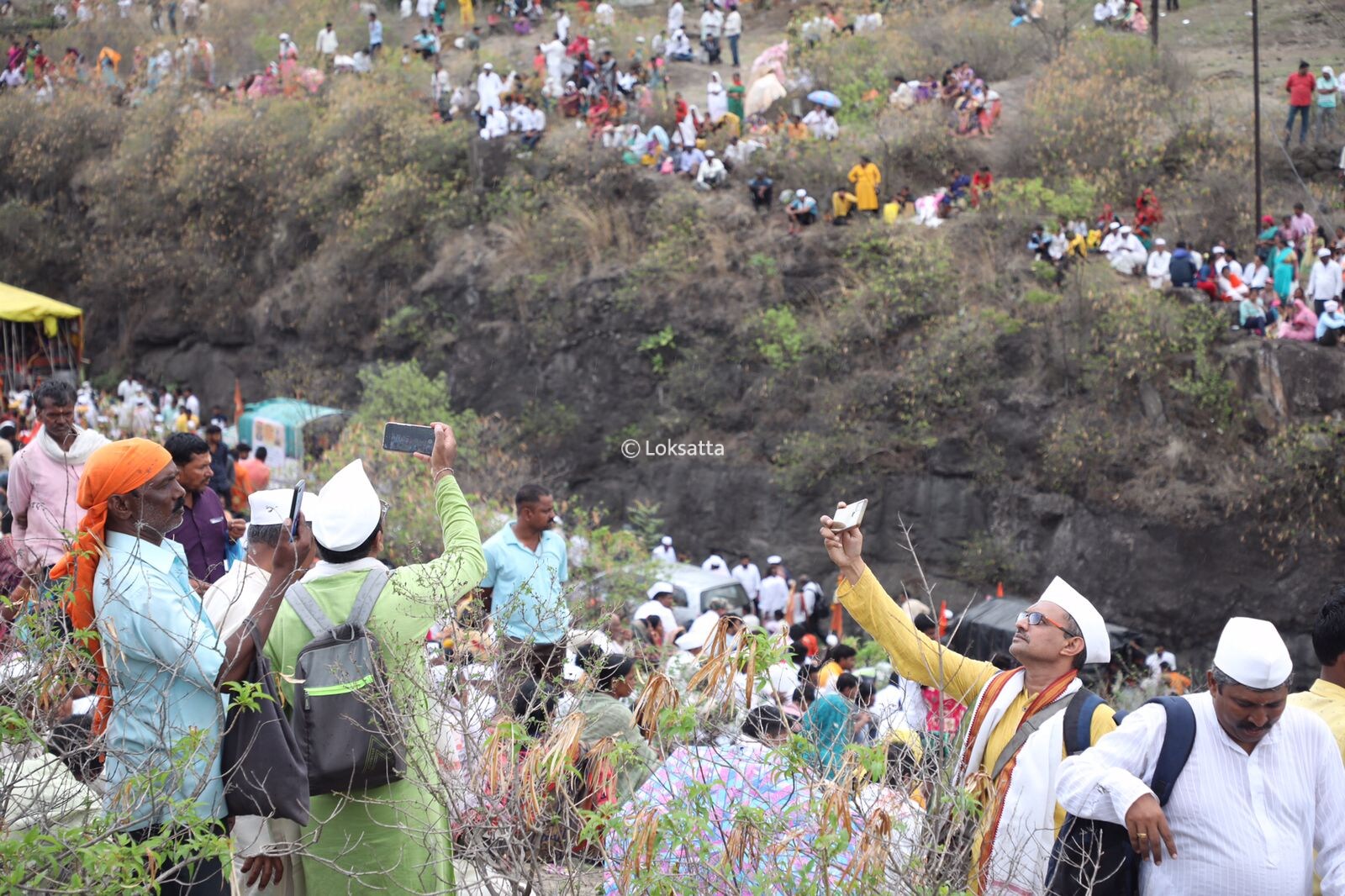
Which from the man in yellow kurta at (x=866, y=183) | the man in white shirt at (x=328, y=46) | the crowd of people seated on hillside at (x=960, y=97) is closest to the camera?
the man in yellow kurta at (x=866, y=183)

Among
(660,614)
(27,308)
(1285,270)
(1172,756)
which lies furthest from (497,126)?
(1172,756)

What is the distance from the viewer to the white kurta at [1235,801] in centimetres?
319

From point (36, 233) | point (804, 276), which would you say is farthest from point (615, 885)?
point (36, 233)

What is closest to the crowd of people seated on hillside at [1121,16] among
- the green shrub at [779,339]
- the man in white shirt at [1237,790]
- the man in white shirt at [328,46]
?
the green shrub at [779,339]

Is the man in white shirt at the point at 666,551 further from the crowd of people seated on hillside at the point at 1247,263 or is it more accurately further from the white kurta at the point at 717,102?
the white kurta at the point at 717,102

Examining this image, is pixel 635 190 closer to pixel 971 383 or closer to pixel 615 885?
pixel 971 383

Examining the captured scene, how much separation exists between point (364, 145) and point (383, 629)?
24426 mm

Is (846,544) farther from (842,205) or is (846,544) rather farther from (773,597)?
(842,205)

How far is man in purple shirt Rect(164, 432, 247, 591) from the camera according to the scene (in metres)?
5.59

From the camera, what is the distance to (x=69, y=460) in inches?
241

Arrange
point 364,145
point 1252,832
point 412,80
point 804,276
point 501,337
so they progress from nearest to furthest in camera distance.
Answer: point 1252,832 → point 804,276 → point 501,337 → point 364,145 → point 412,80

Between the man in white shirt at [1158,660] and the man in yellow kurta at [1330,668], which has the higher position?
the man in yellow kurta at [1330,668]

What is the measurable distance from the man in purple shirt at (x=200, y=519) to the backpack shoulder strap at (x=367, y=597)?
205 cm

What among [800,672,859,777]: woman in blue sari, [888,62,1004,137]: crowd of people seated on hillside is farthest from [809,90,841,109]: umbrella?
[800,672,859,777]: woman in blue sari
